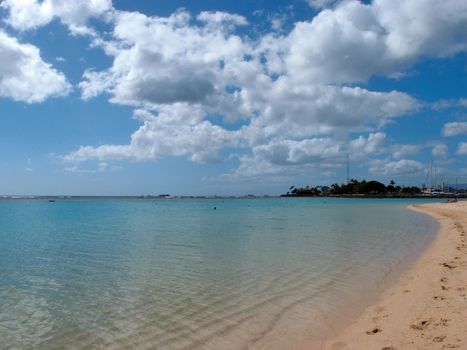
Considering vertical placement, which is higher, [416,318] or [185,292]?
[416,318]

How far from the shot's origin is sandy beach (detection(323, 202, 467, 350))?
20.3ft

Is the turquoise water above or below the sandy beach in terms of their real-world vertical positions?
below

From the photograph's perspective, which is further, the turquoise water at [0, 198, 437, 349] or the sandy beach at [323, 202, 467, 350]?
the turquoise water at [0, 198, 437, 349]

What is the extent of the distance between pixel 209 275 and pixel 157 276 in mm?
1744

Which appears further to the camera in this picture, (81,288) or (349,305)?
(81,288)

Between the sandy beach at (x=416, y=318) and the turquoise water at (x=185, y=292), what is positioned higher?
the sandy beach at (x=416, y=318)

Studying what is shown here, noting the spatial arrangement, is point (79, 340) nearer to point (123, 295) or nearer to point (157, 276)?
point (123, 295)

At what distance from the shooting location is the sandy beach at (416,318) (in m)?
6.19

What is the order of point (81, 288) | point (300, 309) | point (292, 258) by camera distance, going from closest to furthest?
point (300, 309)
point (81, 288)
point (292, 258)

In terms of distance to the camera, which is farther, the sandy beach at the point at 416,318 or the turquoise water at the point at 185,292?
the turquoise water at the point at 185,292

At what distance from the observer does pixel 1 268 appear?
14523mm

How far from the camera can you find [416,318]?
7387 mm

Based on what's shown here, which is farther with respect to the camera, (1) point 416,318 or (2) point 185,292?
(2) point 185,292

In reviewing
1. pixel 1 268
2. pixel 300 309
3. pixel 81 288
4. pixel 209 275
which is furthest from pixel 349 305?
pixel 1 268
